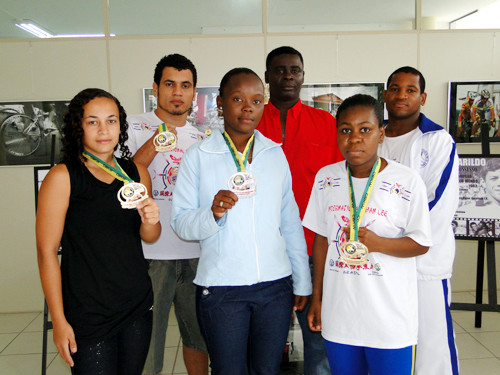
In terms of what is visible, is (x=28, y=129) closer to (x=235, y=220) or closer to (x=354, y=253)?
(x=235, y=220)

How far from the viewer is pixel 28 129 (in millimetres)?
4418

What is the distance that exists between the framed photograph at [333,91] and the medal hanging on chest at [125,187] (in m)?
3.22

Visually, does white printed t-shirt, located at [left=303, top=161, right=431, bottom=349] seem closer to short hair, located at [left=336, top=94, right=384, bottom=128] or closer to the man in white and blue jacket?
short hair, located at [left=336, top=94, right=384, bottom=128]

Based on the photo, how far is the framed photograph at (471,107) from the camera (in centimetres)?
453

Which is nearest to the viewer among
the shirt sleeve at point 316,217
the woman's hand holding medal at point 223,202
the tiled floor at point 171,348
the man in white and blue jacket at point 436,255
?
the woman's hand holding medal at point 223,202

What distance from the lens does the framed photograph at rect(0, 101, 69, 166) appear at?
4383 mm

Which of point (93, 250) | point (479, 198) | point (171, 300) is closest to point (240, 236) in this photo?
point (93, 250)

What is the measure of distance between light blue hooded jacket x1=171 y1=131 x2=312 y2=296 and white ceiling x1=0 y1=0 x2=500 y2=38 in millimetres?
3115

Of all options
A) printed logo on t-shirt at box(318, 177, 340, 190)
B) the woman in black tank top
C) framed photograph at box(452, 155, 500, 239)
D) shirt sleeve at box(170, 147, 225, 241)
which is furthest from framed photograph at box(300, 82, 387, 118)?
the woman in black tank top

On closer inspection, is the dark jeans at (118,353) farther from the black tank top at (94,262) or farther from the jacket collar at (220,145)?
the jacket collar at (220,145)

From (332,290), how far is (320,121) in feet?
3.25

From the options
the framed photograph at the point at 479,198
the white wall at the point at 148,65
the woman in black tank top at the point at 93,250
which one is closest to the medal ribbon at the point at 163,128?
the woman in black tank top at the point at 93,250

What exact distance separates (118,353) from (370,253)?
1135mm

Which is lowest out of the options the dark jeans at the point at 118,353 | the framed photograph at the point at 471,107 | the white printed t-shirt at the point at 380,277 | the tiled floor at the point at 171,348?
the tiled floor at the point at 171,348
